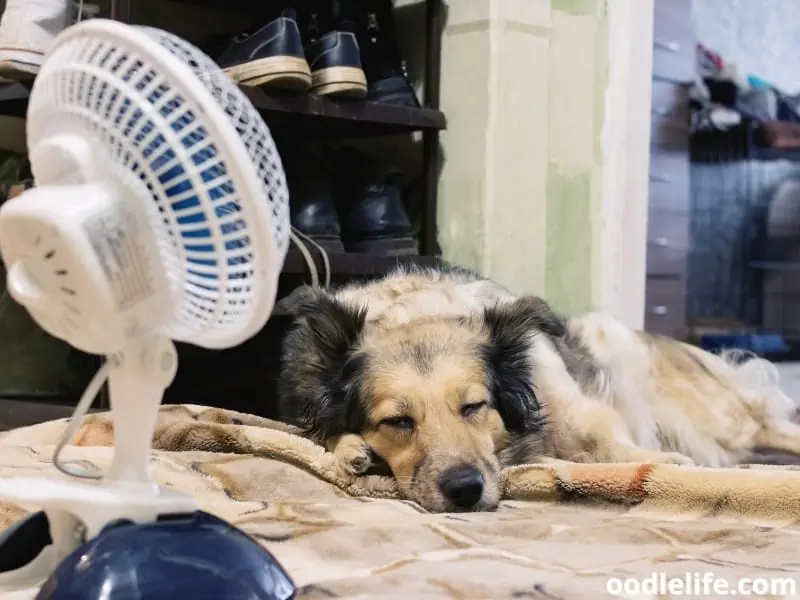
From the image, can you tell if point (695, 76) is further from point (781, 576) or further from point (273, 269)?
point (273, 269)

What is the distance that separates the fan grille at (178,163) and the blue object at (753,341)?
3.69 meters

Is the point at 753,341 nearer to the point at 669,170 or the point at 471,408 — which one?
the point at 669,170

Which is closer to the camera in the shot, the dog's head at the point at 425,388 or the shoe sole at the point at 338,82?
the dog's head at the point at 425,388

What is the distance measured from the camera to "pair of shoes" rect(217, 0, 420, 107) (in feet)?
7.91

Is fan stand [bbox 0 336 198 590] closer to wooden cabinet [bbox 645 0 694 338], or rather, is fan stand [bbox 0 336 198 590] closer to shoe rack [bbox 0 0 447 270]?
shoe rack [bbox 0 0 447 270]

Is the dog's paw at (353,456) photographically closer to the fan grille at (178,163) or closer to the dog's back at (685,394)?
the dog's back at (685,394)

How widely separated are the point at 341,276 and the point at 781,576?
1.71 metres

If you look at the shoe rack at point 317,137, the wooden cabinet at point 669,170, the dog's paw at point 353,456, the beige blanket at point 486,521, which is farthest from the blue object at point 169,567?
the wooden cabinet at point 669,170

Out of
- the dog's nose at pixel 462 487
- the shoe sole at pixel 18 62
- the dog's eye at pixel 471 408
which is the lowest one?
the dog's nose at pixel 462 487

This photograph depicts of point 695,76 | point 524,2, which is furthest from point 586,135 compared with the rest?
point 695,76

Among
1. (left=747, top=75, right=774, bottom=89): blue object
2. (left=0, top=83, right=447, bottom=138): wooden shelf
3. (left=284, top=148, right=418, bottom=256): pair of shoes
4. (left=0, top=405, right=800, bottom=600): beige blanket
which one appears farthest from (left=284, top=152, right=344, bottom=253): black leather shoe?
(left=747, top=75, right=774, bottom=89): blue object

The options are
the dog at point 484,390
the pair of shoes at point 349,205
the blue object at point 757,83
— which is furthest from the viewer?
the blue object at point 757,83

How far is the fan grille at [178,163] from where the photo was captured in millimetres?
812

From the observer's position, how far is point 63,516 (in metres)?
0.92
